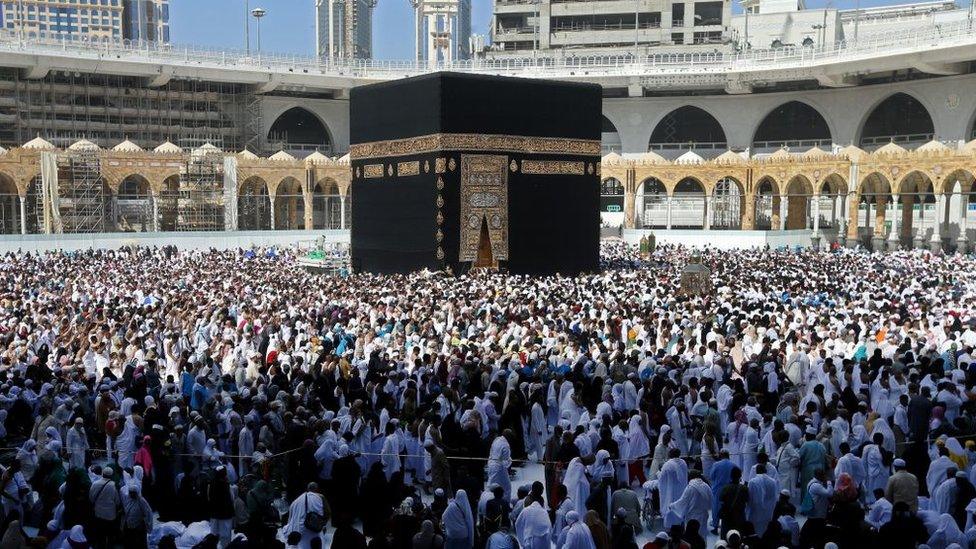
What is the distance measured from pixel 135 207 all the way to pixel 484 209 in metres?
18.9

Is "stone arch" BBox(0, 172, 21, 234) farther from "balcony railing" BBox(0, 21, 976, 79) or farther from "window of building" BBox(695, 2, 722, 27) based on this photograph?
"window of building" BBox(695, 2, 722, 27)

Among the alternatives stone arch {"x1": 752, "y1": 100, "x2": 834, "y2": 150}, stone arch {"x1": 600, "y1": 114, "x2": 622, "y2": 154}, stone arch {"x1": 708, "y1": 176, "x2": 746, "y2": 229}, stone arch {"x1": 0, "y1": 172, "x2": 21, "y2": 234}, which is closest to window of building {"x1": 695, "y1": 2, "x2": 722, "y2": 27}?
stone arch {"x1": 752, "y1": 100, "x2": 834, "y2": 150}

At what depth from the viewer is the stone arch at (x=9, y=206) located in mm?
27114

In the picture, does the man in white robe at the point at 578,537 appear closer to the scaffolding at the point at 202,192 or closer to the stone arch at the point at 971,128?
the scaffolding at the point at 202,192

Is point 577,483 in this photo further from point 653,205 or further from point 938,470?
point 653,205

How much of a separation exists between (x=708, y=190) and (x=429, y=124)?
46.8ft

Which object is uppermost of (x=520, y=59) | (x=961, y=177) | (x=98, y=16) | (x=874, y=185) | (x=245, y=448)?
(x=98, y=16)

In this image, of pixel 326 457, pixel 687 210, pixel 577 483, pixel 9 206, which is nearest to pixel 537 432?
pixel 577 483

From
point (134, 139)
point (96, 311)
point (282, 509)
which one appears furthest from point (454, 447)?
point (134, 139)

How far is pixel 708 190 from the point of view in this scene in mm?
29594

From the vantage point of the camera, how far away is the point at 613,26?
41.8 meters

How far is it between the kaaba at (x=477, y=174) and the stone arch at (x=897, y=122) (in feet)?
59.2

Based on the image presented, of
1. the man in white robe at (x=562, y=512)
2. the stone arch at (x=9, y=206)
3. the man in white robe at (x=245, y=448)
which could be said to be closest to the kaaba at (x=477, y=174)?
the man in white robe at (x=245, y=448)

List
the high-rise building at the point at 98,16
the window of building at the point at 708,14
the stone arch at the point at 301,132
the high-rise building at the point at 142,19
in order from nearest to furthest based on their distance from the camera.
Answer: the stone arch at the point at 301,132, the window of building at the point at 708,14, the high-rise building at the point at 98,16, the high-rise building at the point at 142,19
